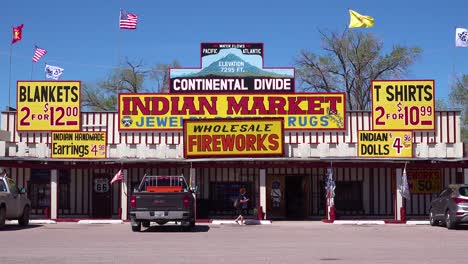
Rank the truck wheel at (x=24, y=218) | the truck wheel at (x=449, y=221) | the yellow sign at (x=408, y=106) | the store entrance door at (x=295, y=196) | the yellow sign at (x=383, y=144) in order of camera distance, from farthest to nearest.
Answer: the store entrance door at (x=295, y=196) → the yellow sign at (x=408, y=106) → the yellow sign at (x=383, y=144) → the truck wheel at (x=24, y=218) → the truck wheel at (x=449, y=221)

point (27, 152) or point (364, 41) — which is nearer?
point (27, 152)

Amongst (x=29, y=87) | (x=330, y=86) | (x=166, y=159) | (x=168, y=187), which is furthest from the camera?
(x=330, y=86)

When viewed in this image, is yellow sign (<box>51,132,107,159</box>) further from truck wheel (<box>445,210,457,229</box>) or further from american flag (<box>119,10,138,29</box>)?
truck wheel (<box>445,210,457,229</box>)

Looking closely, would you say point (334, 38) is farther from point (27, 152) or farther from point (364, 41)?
point (27, 152)

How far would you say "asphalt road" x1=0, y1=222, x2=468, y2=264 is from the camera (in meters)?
13.3

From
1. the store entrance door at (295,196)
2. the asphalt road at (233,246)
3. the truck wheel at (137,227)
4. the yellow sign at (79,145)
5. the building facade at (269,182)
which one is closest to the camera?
the asphalt road at (233,246)

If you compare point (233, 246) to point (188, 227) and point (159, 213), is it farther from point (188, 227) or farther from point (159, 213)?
point (188, 227)

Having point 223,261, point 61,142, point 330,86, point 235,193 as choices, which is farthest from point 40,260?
point 330,86

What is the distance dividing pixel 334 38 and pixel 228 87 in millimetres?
25472

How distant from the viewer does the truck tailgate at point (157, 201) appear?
69.3 ft

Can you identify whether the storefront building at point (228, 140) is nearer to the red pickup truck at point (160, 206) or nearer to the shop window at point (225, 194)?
the shop window at point (225, 194)

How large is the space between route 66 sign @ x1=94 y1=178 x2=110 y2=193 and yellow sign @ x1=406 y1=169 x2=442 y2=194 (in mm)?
14677

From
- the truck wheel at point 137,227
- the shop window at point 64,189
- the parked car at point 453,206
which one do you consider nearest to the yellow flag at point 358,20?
the parked car at point 453,206

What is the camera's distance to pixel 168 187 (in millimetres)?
23516
